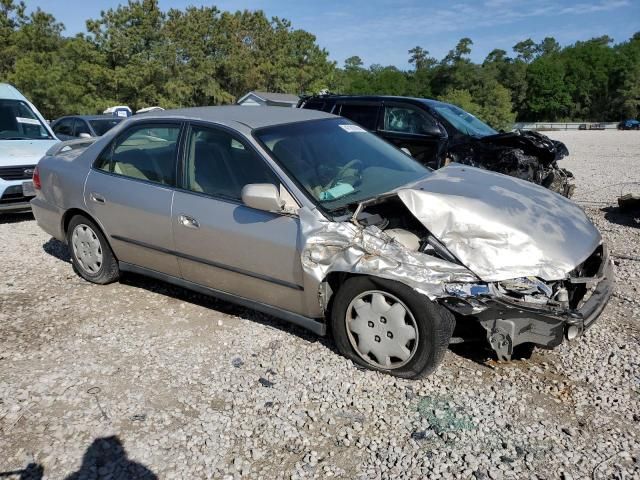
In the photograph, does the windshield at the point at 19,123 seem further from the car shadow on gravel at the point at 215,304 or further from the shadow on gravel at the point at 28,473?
the shadow on gravel at the point at 28,473

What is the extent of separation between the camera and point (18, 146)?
7879 millimetres

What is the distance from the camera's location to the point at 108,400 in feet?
10.8

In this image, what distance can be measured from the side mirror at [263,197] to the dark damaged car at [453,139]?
4639 millimetres

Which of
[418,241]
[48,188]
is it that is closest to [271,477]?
[418,241]

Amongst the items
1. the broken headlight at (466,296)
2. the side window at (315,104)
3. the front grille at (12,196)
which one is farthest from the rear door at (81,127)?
the broken headlight at (466,296)

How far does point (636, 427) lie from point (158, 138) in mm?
3921

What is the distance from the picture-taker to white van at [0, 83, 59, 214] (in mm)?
7398

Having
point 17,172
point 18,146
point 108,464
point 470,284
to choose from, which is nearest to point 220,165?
point 470,284

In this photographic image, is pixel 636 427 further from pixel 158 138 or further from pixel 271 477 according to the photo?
pixel 158 138

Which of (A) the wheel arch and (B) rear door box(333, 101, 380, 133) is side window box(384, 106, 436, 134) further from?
(A) the wheel arch

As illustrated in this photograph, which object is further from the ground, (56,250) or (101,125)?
(101,125)

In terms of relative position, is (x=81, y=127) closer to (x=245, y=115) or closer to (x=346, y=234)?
(x=245, y=115)

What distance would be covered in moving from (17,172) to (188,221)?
15.8 feet

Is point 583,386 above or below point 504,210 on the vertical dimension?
below
